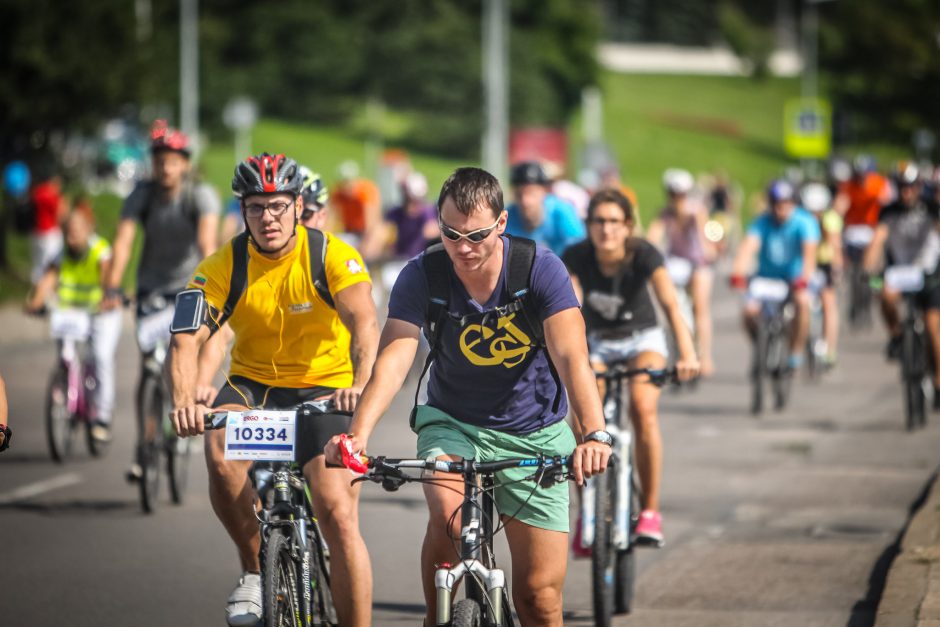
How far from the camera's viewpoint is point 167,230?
9742mm

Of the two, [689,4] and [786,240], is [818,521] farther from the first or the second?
[689,4]

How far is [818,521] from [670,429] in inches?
149

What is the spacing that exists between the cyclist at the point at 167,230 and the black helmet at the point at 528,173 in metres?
1.82

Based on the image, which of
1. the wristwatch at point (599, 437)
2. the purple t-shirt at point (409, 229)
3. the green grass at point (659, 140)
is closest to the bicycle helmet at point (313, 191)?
the wristwatch at point (599, 437)

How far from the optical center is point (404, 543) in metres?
8.59

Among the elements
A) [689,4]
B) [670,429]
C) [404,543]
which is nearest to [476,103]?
[689,4]

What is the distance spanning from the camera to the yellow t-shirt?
582 centimetres

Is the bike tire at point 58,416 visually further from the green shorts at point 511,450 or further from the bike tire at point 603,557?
the green shorts at point 511,450

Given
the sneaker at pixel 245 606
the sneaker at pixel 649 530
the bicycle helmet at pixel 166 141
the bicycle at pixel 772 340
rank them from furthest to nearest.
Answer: the bicycle at pixel 772 340 → the bicycle helmet at pixel 166 141 → the sneaker at pixel 649 530 → the sneaker at pixel 245 606

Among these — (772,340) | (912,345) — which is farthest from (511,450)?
(772,340)

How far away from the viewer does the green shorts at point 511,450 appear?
504 cm

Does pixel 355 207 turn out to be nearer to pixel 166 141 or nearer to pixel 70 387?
pixel 70 387

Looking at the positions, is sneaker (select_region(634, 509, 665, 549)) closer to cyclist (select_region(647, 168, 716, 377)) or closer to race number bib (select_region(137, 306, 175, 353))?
race number bib (select_region(137, 306, 175, 353))

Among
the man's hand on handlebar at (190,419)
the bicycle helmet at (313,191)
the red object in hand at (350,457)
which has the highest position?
the bicycle helmet at (313,191)
